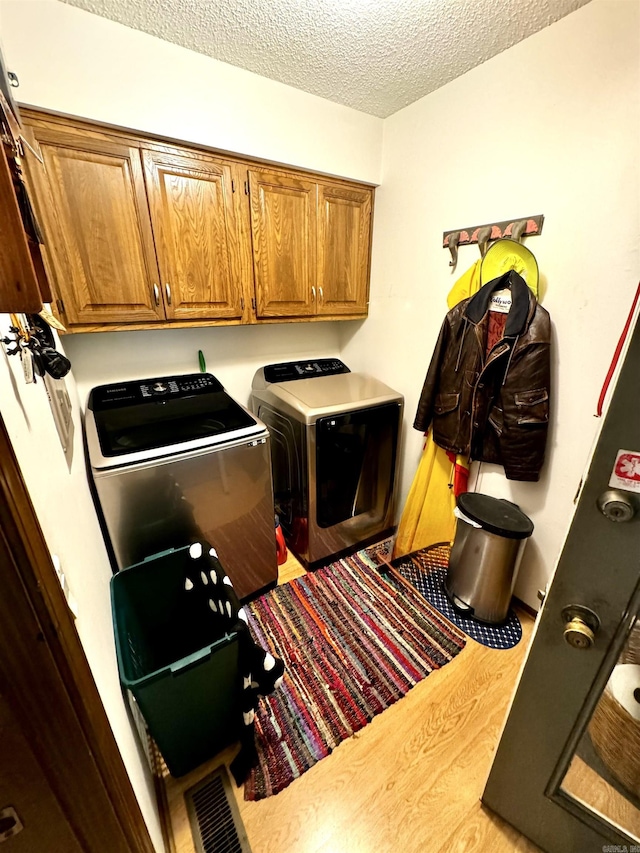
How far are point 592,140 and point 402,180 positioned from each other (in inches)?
34.7

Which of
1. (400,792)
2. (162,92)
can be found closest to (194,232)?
(162,92)

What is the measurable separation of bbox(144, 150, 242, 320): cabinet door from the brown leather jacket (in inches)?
44.6

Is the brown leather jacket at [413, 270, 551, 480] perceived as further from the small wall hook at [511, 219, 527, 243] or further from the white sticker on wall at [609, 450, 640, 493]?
the white sticker on wall at [609, 450, 640, 493]

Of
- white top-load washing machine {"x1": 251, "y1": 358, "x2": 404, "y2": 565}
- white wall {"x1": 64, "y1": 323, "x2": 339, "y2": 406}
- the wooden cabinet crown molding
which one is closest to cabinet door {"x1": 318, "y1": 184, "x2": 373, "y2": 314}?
the wooden cabinet crown molding

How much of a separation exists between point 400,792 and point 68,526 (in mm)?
1330

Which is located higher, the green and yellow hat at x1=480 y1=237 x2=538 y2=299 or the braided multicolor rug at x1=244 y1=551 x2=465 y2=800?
the green and yellow hat at x1=480 y1=237 x2=538 y2=299

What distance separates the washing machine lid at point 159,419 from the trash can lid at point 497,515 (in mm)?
1073

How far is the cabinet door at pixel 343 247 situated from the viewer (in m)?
1.88

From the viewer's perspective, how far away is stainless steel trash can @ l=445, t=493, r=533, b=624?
1.55 metres

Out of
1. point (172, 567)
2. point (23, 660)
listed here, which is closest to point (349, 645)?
point (172, 567)

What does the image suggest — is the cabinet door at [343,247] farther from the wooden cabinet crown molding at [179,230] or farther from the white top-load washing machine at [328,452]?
the white top-load washing machine at [328,452]

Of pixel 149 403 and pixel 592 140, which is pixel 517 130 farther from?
pixel 149 403

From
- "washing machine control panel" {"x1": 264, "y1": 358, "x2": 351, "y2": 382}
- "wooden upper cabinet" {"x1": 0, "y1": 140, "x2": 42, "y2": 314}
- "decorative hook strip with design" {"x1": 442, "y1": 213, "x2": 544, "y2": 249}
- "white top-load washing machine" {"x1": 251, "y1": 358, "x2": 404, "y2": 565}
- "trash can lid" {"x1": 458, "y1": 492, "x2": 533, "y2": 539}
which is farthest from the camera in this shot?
"washing machine control panel" {"x1": 264, "y1": 358, "x2": 351, "y2": 382}

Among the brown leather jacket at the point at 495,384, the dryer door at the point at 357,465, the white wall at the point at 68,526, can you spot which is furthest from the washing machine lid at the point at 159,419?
the brown leather jacket at the point at 495,384
